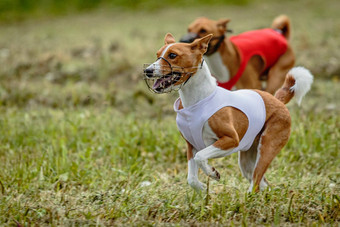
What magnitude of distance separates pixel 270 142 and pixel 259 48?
263cm

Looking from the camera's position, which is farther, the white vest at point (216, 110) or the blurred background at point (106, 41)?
the blurred background at point (106, 41)

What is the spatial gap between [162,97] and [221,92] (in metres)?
3.98

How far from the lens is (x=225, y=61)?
5.45 metres

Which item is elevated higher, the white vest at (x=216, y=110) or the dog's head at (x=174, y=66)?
the dog's head at (x=174, y=66)

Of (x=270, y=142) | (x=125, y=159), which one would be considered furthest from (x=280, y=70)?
(x=270, y=142)

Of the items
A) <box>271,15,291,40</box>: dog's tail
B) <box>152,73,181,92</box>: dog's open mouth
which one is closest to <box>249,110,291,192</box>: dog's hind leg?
<box>152,73,181,92</box>: dog's open mouth

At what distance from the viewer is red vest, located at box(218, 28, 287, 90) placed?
18.0 feet

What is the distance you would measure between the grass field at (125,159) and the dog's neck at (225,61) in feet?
2.61

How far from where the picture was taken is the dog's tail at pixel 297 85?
10.9ft

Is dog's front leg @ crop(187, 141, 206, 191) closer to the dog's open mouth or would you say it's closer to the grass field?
Answer: the grass field

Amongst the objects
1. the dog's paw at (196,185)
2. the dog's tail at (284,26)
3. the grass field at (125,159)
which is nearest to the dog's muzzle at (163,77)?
the dog's paw at (196,185)

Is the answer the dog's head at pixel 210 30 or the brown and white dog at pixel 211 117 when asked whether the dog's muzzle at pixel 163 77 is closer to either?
the brown and white dog at pixel 211 117

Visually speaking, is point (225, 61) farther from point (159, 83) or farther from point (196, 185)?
point (159, 83)

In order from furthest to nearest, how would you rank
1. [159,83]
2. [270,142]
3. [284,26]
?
1. [284,26]
2. [270,142]
3. [159,83]
